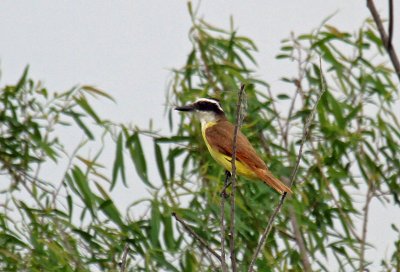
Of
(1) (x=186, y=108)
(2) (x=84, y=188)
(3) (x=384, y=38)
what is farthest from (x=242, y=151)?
(3) (x=384, y=38)

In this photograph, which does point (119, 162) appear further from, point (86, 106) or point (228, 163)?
point (228, 163)

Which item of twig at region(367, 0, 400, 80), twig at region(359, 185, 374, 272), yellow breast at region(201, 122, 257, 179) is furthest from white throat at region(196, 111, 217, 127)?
twig at region(367, 0, 400, 80)

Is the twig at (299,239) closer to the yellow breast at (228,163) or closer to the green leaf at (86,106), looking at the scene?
the yellow breast at (228,163)

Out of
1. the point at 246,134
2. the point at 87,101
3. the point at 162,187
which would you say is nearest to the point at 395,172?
the point at 246,134

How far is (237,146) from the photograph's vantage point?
18.0ft

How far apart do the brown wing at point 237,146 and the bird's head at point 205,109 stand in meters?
0.28

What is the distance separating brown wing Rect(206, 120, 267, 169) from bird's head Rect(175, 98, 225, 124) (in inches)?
11.0

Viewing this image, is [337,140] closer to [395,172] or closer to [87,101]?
[395,172]

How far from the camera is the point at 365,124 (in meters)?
6.21

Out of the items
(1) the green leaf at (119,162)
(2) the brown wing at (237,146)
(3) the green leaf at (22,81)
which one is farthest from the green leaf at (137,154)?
(3) the green leaf at (22,81)

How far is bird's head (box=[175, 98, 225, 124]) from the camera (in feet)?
19.8

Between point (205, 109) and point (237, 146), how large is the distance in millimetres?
670

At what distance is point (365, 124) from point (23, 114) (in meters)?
1.81

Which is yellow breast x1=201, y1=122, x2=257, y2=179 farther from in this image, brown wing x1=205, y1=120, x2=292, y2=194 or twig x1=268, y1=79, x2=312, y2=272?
Result: twig x1=268, y1=79, x2=312, y2=272
